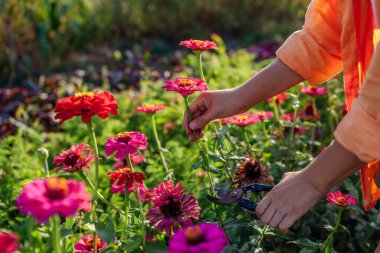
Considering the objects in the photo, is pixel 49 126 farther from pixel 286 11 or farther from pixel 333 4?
pixel 286 11

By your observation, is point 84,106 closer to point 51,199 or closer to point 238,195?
point 51,199

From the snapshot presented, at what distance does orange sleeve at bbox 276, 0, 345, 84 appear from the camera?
57.0 inches

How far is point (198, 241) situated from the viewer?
0.99 m

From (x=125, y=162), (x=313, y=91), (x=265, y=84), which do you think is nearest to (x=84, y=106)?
(x=265, y=84)

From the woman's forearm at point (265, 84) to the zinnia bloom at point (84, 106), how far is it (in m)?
0.40

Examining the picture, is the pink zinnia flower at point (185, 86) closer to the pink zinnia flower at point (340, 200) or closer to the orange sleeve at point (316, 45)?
the orange sleeve at point (316, 45)

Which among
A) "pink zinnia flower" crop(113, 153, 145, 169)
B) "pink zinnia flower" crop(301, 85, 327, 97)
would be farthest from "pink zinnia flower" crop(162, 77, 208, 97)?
"pink zinnia flower" crop(301, 85, 327, 97)

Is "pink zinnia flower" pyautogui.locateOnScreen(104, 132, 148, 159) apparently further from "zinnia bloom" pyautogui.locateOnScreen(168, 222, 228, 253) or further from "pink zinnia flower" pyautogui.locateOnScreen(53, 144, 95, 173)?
"zinnia bloom" pyautogui.locateOnScreen(168, 222, 228, 253)

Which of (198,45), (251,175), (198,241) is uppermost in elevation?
(198,45)

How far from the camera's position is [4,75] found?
14.7ft

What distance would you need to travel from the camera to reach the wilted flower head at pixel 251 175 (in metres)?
1.60

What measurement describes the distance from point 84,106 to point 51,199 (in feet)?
1.03

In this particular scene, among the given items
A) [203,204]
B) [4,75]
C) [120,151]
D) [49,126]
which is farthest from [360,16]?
[4,75]

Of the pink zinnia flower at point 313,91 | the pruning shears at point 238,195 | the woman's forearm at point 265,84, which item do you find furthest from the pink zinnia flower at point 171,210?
the pink zinnia flower at point 313,91
